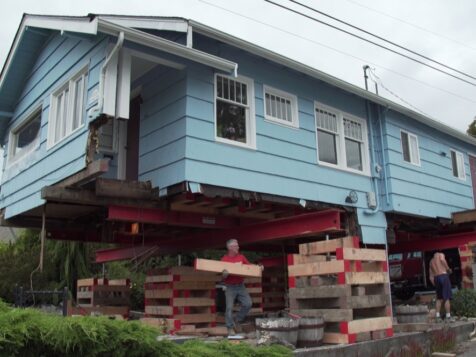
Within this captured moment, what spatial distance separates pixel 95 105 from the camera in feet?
29.3

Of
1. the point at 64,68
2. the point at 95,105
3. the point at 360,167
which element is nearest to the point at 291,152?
the point at 360,167

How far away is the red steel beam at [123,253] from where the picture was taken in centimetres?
1378

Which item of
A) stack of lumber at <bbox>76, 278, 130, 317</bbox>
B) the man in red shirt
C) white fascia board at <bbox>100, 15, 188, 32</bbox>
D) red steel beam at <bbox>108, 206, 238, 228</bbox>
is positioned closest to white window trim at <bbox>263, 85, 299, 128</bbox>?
red steel beam at <bbox>108, 206, 238, 228</bbox>

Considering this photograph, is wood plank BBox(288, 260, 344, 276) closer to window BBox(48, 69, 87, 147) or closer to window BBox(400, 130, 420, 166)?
window BBox(48, 69, 87, 147)

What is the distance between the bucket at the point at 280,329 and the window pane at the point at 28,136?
6813mm

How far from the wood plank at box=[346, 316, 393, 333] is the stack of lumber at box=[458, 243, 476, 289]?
7092 millimetres

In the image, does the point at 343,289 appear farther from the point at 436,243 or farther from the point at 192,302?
the point at 436,243

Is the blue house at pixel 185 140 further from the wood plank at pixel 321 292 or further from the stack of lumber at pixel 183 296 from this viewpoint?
the wood plank at pixel 321 292

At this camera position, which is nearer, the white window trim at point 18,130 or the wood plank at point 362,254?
the wood plank at point 362,254

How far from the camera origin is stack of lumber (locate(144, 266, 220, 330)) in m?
10.4

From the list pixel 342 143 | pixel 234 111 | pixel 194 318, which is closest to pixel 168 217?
pixel 194 318

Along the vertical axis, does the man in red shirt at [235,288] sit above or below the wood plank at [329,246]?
below

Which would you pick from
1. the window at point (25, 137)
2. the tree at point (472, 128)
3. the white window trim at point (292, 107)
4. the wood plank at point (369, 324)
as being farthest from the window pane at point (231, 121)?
the tree at point (472, 128)

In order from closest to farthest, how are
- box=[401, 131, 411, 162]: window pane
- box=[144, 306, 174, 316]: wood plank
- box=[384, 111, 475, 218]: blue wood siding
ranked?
box=[144, 306, 174, 316]: wood plank, box=[384, 111, 475, 218]: blue wood siding, box=[401, 131, 411, 162]: window pane
